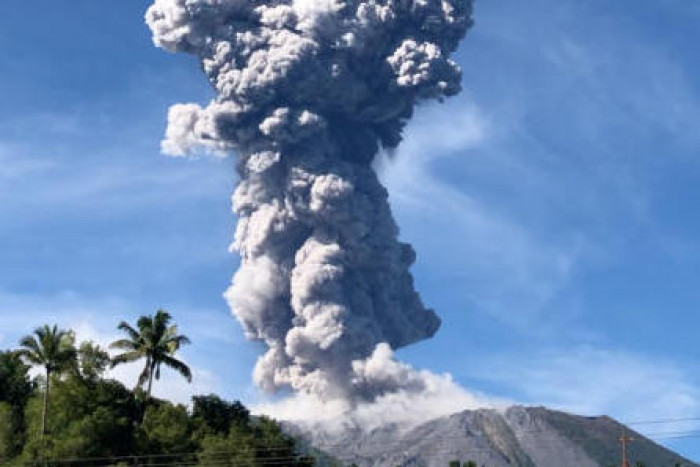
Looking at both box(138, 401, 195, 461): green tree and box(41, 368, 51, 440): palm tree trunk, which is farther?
box(138, 401, 195, 461): green tree

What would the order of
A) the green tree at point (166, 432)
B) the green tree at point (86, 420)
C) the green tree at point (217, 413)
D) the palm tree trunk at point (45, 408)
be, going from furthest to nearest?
the green tree at point (217, 413), the green tree at point (166, 432), the palm tree trunk at point (45, 408), the green tree at point (86, 420)

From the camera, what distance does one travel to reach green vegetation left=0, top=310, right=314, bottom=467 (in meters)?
96.7

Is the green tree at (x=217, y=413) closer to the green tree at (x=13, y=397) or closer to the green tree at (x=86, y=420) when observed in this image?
the green tree at (x=86, y=420)

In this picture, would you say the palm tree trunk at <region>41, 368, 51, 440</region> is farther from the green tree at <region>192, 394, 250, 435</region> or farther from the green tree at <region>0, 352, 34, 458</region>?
the green tree at <region>192, 394, 250, 435</region>

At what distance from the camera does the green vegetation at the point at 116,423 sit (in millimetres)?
96688

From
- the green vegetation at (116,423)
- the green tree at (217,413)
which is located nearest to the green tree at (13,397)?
the green vegetation at (116,423)

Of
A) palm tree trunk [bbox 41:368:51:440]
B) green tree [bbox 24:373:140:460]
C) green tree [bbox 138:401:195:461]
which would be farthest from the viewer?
green tree [bbox 138:401:195:461]

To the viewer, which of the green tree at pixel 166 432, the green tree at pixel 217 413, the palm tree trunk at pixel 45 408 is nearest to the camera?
the palm tree trunk at pixel 45 408

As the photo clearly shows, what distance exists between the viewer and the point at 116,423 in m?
99.9

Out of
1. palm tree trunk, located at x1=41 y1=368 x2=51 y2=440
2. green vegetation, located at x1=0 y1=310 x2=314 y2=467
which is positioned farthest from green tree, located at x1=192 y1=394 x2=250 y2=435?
palm tree trunk, located at x1=41 y1=368 x2=51 y2=440

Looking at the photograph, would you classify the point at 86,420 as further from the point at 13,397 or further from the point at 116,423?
the point at 13,397

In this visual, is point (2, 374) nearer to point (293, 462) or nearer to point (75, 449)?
point (75, 449)

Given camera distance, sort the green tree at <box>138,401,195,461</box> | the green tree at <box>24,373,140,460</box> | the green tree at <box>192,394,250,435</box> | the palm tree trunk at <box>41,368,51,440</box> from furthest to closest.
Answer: the green tree at <box>192,394,250,435</box>
the green tree at <box>138,401,195,461</box>
the palm tree trunk at <box>41,368,51,440</box>
the green tree at <box>24,373,140,460</box>

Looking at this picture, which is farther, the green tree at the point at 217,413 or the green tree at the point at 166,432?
the green tree at the point at 217,413
